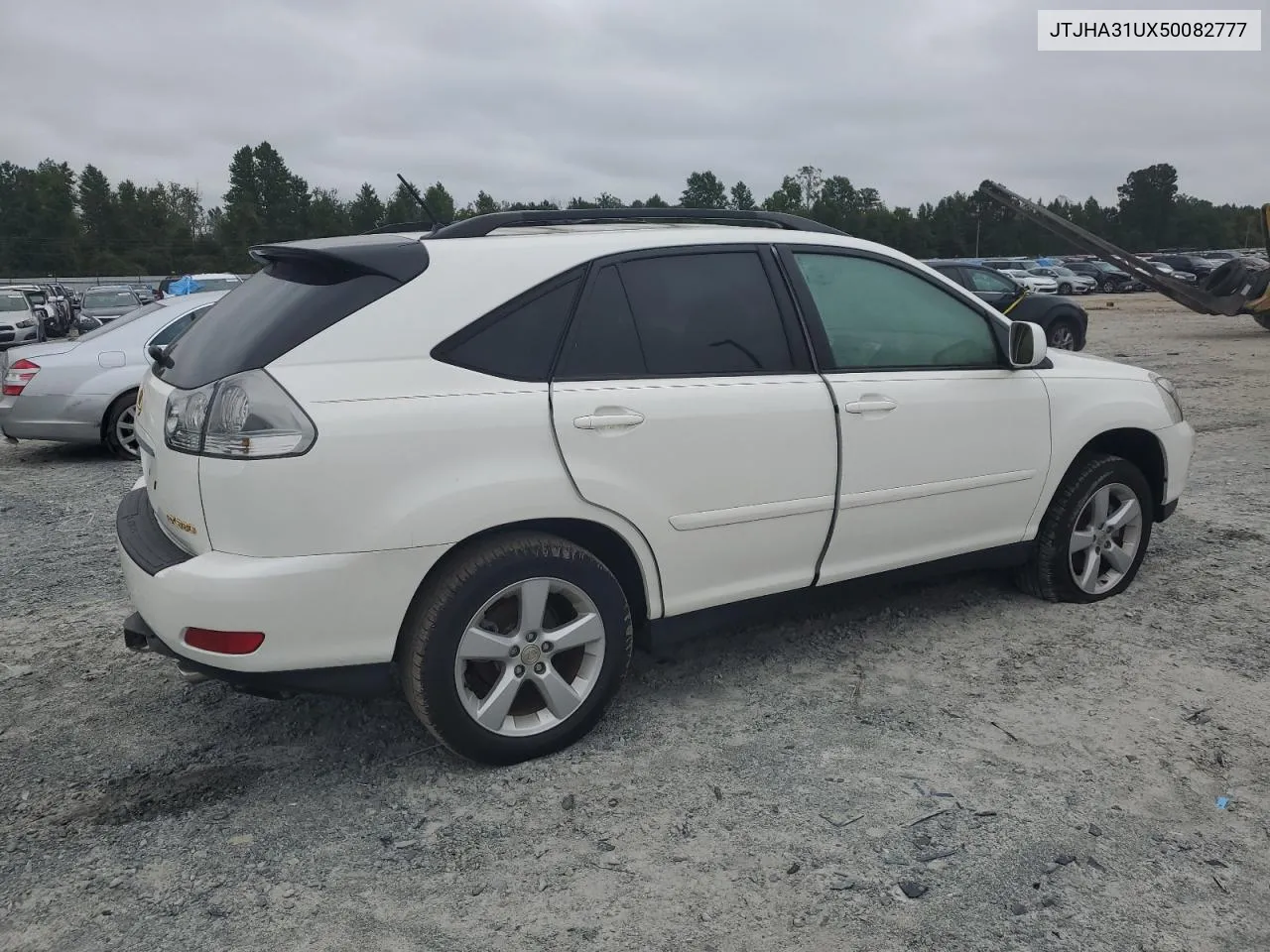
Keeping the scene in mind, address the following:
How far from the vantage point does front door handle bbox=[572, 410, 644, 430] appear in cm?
306

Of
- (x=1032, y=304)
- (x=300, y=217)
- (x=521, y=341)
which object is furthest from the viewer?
(x=300, y=217)

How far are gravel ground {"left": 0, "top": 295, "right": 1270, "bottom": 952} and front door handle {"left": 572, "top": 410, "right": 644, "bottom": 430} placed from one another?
83 cm

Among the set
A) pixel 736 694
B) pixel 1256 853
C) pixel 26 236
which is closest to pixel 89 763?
pixel 736 694

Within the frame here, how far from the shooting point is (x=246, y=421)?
8.94 ft

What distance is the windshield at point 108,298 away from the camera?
25.5 m

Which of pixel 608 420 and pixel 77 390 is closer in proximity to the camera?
pixel 608 420

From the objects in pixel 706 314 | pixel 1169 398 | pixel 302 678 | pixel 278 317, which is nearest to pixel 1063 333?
pixel 1169 398

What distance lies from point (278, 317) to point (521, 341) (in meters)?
0.71

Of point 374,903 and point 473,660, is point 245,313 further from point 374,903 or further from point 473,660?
point 374,903

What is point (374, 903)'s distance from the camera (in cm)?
252

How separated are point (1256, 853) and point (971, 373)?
1970mm

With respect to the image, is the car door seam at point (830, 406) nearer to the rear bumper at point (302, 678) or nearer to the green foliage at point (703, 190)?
the rear bumper at point (302, 678)

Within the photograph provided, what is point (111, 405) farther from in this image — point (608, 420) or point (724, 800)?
point (724, 800)

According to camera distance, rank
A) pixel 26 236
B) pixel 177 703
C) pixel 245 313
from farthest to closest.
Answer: pixel 26 236
pixel 177 703
pixel 245 313
